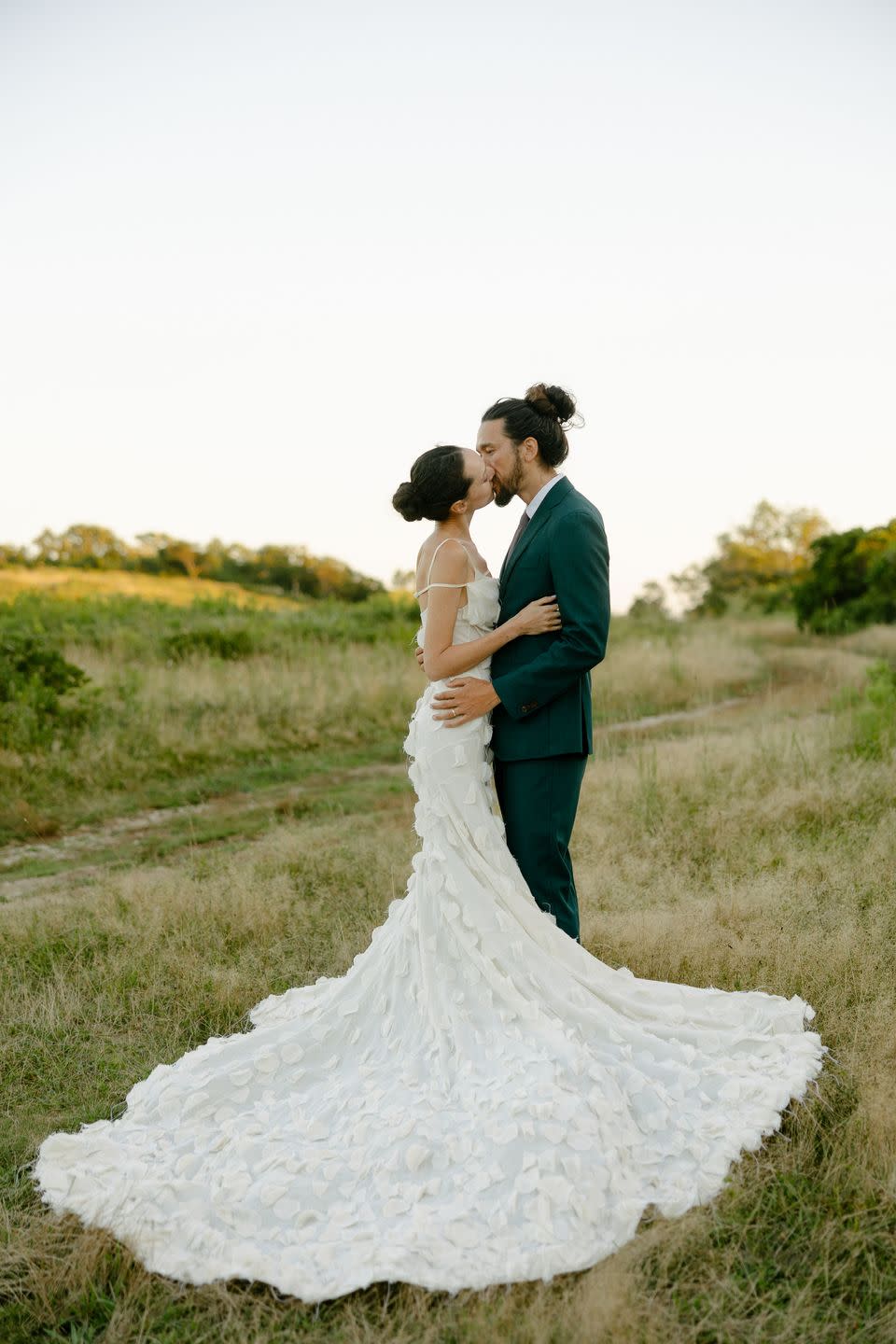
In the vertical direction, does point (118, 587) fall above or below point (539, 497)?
above

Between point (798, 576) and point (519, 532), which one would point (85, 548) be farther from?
point (519, 532)

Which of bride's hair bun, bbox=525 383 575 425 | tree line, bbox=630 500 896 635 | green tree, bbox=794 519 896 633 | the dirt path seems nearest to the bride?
bride's hair bun, bbox=525 383 575 425

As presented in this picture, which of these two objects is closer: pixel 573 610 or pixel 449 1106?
pixel 449 1106

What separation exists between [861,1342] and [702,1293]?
0.40m

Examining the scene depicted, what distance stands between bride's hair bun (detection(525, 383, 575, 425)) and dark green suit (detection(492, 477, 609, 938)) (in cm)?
28

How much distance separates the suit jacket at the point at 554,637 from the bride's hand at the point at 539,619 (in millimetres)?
34

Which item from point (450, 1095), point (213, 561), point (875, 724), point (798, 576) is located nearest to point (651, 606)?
point (798, 576)

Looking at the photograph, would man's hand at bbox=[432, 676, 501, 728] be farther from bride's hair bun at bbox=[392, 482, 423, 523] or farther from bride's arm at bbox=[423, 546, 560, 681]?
bride's hair bun at bbox=[392, 482, 423, 523]

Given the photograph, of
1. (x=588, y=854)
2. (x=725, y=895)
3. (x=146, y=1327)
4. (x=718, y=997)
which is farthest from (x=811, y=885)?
(x=146, y=1327)

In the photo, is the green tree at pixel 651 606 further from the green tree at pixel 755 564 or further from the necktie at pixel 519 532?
the necktie at pixel 519 532

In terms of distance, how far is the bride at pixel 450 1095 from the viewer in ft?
9.78

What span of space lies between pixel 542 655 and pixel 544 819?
65 centimetres

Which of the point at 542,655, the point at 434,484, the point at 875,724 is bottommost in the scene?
the point at 875,724

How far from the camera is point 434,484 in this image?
3.72 meters
